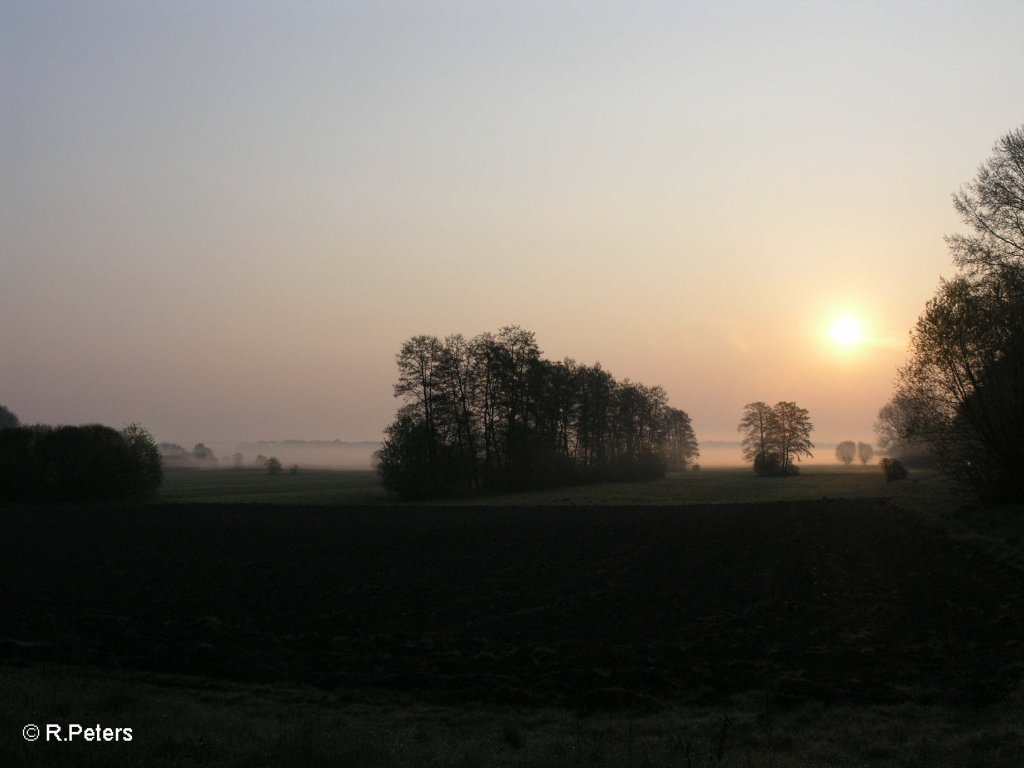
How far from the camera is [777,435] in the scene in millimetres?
103875

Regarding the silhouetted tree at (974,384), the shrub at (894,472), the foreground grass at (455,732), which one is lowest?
the shrub at (894,472)

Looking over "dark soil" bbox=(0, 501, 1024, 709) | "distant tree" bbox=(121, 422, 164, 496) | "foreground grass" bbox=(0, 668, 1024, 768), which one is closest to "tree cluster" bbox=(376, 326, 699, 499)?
"distant tree" bbox=(121, 422, 164, 496)

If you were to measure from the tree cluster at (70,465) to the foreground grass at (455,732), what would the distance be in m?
53.9

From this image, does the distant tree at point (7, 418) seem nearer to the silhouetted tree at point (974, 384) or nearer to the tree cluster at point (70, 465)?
the tree cluster at point (70, 465)

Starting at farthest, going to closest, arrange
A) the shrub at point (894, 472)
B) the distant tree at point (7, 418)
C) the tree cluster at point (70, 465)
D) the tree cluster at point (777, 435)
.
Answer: the distant tree at point (7, 418) < the tree cluster at point (777, 435) < the shrub at point (894, 472) < the tree cluster at point (70, 465)

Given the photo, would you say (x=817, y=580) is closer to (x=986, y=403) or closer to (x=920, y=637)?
(x=920, y=637)

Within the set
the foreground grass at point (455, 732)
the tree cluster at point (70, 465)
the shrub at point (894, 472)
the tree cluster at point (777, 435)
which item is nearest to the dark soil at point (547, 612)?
the foreground grass at point (455, 732)

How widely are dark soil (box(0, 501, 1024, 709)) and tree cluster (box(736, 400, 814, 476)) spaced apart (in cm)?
6621

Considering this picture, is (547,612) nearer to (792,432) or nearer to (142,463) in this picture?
(142,463)

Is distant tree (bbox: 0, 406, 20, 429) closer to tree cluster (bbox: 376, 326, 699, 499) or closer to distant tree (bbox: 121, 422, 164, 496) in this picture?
distant tree (bbox: 121, 422, 164, 496)

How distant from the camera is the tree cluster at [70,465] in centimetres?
5900

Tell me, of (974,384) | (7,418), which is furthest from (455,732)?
(7,418)

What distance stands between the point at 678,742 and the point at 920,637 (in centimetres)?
783

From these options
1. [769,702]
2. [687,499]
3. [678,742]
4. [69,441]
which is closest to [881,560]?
[769,702]
